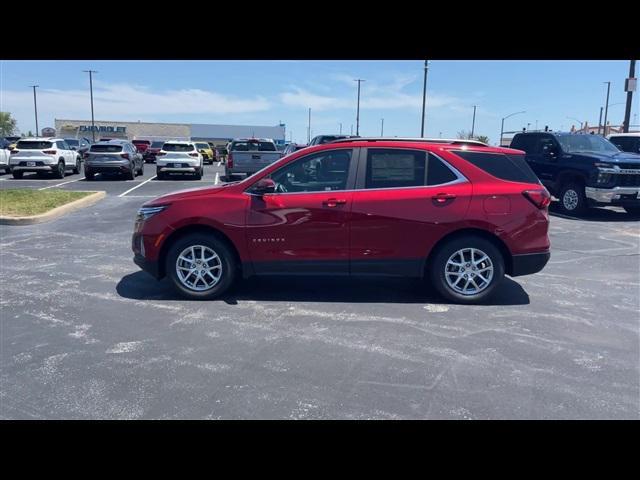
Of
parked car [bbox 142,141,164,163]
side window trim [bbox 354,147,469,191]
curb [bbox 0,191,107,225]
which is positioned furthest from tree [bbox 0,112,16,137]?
side window trim [bbox 354,147,469,191]

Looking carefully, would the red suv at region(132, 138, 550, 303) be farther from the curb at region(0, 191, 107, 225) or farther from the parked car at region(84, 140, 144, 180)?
the parked car at region(84, 140, 144, 180)

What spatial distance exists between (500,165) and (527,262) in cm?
112

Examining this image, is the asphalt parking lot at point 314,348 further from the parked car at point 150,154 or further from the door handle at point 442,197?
the parked car at point 150,154

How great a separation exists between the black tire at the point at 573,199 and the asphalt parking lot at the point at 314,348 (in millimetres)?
5738

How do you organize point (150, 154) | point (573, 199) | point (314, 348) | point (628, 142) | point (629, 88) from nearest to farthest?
1. point (314, 348)
2. point (573, 199)
3. point (628, 142)
4. point (629, 88)
5. point (150, 154)

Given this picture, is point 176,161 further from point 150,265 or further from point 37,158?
point 150,265

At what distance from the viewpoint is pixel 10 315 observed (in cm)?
517

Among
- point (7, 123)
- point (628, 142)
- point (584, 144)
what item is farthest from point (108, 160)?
point (7, 123)

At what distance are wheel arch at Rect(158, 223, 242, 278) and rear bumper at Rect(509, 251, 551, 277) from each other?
307 centimetres

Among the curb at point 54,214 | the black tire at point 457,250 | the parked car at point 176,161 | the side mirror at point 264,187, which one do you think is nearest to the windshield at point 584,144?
the black tire at point 457,250

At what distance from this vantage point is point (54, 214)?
11.0m

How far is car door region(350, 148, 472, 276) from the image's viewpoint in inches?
219
